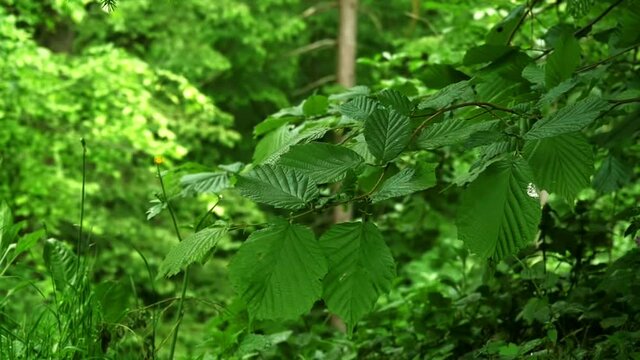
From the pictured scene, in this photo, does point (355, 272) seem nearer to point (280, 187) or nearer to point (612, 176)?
point (280, 187)

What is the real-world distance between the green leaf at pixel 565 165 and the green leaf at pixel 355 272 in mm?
303

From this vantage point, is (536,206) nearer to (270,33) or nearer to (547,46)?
(547,46)

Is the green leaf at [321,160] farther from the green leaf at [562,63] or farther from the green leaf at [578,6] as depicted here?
the green leaf at [578,6]

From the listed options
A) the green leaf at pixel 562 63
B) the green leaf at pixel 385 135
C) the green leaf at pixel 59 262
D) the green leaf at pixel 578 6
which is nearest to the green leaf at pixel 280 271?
the green leaf at pixel 385 135

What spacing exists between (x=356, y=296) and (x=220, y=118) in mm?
9313

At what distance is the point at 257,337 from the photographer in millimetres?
1887

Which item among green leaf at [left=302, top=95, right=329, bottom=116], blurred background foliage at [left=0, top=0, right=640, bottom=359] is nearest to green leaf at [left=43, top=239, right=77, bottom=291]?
blurred background foliage at [left=0, top=0, right=640, bottom=359]

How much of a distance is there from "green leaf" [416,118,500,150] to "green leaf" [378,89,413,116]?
0.16 feet

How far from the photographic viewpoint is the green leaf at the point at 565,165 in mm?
1171

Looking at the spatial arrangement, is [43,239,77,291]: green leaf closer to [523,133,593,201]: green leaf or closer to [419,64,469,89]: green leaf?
[419,64,469,89]: green leaf

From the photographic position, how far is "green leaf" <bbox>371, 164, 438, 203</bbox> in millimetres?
1052

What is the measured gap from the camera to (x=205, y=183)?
1930 mm

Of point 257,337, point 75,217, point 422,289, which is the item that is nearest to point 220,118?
point 75,217

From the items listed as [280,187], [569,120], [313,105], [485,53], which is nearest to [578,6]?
[485,53]
